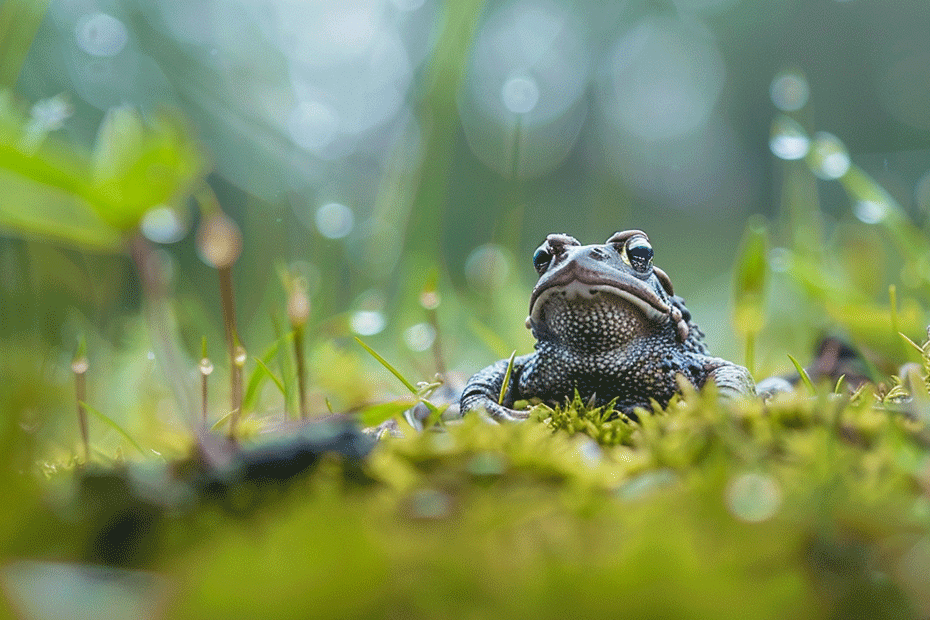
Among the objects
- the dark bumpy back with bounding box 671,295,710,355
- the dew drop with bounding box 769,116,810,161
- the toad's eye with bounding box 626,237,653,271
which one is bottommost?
the dark bumpy back with bounding box 671,295,710,355

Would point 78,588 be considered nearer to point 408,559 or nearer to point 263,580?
point 263,580

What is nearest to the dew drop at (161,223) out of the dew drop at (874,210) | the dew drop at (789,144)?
the dew drop at (789,144)

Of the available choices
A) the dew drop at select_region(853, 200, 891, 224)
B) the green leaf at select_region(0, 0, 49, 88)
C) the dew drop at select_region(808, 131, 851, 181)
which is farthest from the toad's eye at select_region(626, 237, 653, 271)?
the green leaf at select_region(0, 0, 49, 88)

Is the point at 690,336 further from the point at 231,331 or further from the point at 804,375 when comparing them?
the point at 231,331

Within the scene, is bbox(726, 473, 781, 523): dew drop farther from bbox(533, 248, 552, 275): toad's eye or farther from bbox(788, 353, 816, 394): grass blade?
bbox(533, 248, 552, 275): toad's eye

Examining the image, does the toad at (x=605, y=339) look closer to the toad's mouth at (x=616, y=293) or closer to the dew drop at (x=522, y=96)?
the toad's mouth at (x=616, y=293)

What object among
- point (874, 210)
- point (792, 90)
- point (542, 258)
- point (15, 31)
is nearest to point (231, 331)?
point (542, 258)

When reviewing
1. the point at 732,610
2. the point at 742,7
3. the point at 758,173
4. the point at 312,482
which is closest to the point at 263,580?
the point at 312,482
